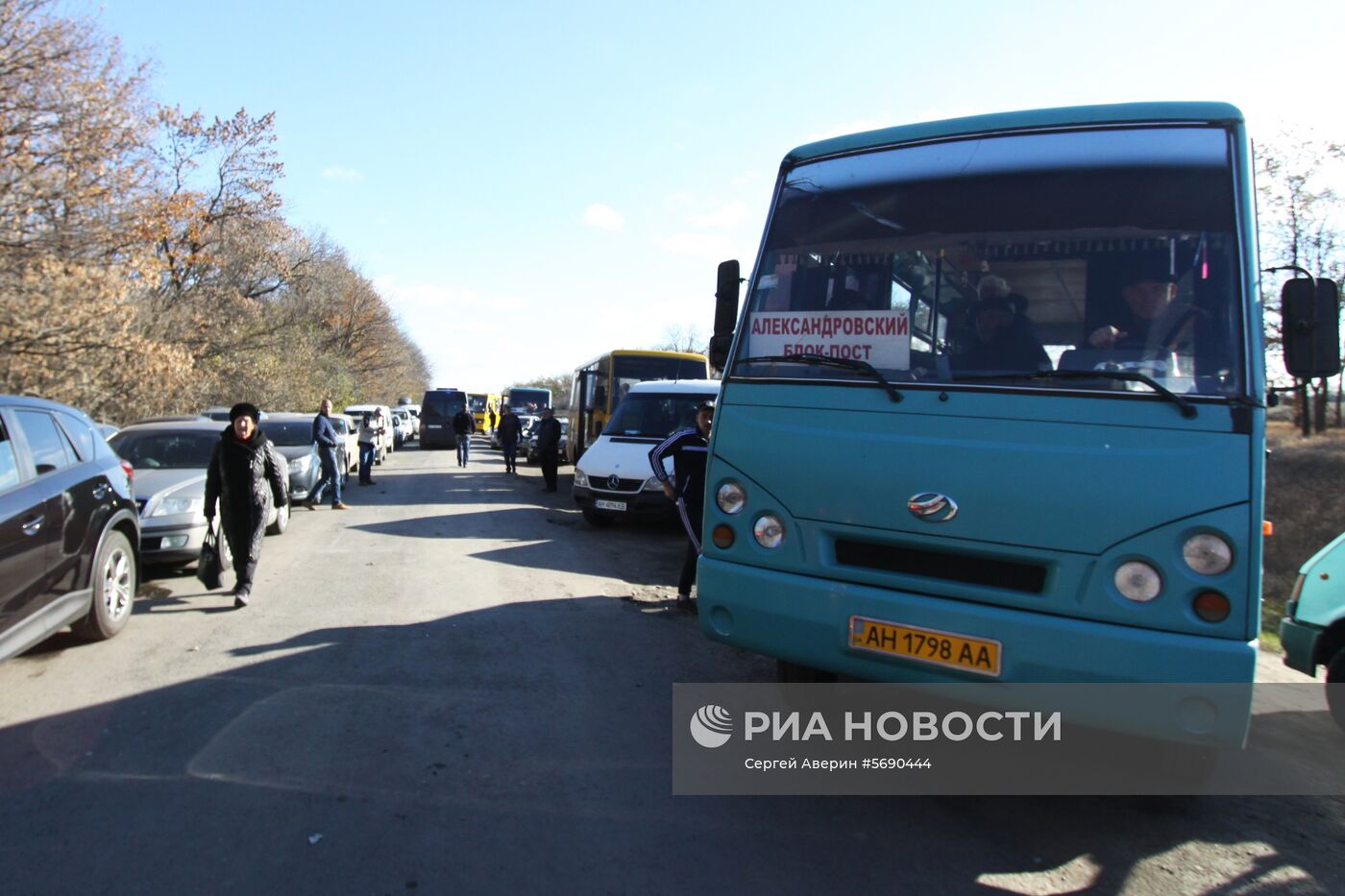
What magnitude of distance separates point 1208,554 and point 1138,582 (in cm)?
25

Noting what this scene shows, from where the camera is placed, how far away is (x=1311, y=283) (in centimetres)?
371

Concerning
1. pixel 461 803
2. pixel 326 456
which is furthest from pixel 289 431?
pixel 461 803

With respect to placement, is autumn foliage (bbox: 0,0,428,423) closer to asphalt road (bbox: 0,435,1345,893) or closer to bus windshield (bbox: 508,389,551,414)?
asphalt road (bbox: 0,435,1345,893)

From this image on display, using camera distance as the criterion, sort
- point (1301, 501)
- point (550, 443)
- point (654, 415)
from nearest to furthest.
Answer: point (654, 415), point (550, 443), point (1301, 501)

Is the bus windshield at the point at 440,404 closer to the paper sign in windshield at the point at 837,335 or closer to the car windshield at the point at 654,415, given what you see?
the car windshield at the point at 654,415

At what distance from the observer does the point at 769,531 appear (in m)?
4.10

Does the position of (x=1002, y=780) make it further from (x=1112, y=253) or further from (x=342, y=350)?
(x=342, y=350)

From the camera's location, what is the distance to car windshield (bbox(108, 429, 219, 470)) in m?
9.94

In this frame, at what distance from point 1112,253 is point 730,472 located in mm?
1891

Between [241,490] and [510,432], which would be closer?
[241,490]

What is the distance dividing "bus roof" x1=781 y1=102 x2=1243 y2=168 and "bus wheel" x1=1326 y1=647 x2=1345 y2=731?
2.94 m

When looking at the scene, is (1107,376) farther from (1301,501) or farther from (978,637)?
(1301,501)

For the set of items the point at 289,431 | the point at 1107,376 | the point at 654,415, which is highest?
the point at 1107,376

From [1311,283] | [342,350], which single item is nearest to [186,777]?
[1311,283]
